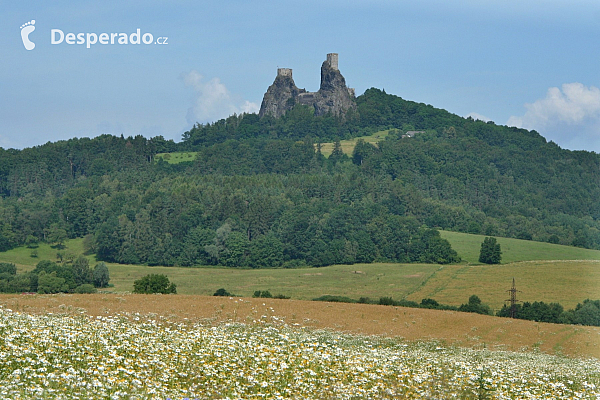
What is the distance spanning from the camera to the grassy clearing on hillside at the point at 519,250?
115 m

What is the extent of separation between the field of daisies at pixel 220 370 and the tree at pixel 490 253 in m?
94.9

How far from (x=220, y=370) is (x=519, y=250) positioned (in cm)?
11588

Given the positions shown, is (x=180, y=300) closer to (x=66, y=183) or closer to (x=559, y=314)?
(x=559, y=314)

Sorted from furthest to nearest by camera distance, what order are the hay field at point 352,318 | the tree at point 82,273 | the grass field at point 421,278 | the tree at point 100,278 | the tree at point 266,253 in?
the tree at point 266,253 < the tree at point 100,278 < the grass field at point 421,278 < the tree at point 82,273 < the hay field at point 352,318

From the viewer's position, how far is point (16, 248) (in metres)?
124

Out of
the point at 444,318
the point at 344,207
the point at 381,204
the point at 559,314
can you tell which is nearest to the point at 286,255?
the point at 344,207

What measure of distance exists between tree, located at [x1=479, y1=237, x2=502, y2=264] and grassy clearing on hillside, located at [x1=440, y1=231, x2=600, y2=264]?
1.16 metres

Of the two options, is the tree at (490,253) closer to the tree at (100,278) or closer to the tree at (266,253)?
the tree at (266,253)

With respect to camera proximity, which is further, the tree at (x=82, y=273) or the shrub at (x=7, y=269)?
the shrub at (x=7, y=269)

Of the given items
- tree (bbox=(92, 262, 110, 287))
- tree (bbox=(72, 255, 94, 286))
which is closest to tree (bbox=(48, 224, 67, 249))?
tree (bbox=(92, 262, 110, 287))

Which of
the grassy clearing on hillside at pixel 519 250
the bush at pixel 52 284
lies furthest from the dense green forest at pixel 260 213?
A: the bush at pixel 52 284

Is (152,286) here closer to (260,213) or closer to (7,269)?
(7,269)

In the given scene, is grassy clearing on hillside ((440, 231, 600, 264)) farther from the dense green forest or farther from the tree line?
the tree line

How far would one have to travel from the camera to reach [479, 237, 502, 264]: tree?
111000 millimetres
